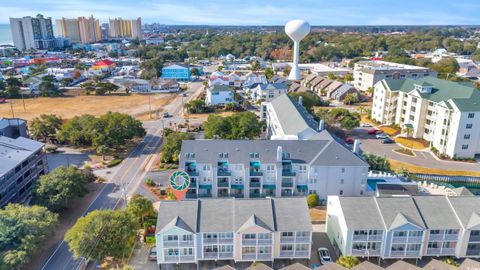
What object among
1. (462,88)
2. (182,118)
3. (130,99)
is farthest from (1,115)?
(462,88)

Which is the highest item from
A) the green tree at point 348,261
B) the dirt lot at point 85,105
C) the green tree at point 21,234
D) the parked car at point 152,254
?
the green tree at point 21,234

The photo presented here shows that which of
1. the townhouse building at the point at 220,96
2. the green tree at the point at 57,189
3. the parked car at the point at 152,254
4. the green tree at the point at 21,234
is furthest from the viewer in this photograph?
the townhouse building at the point at 220,96

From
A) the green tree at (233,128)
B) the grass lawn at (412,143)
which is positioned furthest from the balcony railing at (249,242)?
the grass lawn at (412,143)

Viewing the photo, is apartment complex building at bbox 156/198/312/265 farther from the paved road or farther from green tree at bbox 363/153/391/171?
green tree at bbox 363/153/391/171

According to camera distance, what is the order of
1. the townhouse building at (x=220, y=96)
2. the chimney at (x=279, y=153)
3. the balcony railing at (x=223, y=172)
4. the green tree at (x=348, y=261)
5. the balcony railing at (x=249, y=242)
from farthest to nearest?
1. the townhouse building at (x=220, y=96)
2. the balcony railing at (x=223, y=172)
3. the chimney at (x=279, y=153)
4. the balcony railing at (x=249, y=242)
5. the green tree at (x=348, y=261)

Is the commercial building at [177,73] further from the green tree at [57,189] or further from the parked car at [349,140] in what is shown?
the green tree at [57,189]

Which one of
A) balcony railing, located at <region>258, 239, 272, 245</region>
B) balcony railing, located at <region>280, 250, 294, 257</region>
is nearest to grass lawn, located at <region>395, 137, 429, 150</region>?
balcony railing, located at <region>280, 250, 294, 257</region>

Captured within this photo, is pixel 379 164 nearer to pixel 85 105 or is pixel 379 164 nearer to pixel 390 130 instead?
pixel 390 130

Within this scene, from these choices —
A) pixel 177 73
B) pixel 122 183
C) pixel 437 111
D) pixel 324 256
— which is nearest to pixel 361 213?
pixel 324 256
